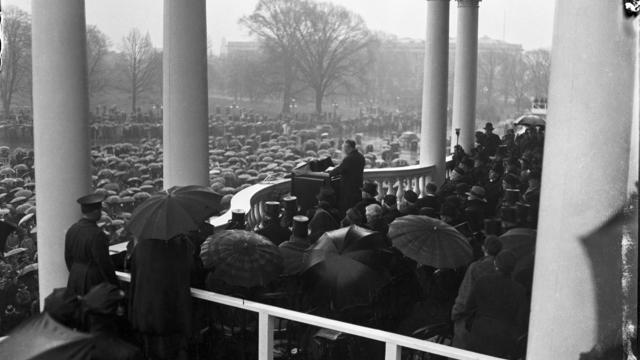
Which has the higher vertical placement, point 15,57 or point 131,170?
point 15,57

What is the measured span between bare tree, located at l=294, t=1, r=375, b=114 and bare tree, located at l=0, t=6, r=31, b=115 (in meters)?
47.3

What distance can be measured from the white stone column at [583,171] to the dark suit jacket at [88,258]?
553 centimetres

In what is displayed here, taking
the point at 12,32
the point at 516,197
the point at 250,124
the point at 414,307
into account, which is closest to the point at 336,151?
the point at 250,124

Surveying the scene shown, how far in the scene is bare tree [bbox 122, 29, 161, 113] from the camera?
6150cm

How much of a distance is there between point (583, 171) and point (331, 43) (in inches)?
3599

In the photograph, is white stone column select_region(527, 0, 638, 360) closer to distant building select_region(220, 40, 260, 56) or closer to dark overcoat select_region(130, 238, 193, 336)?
dark overcoat select_region(130, 238, 193, 336)

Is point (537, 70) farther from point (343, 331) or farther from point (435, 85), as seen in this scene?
point (343, 331)

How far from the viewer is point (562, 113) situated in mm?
5422

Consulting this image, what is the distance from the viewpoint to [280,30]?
305 feet

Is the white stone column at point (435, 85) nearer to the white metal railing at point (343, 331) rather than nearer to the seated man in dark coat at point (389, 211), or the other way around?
the seated man in dark coat at point (389, 211)

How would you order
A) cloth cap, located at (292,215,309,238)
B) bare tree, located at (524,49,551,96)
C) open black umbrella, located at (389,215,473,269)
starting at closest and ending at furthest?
open black umbrella, located at (389,215,473,269)
cloth cap, located at (292,215,309,238)
bare tree, located at (524,49,551,96)

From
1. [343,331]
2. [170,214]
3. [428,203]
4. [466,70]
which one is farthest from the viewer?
[466,70]

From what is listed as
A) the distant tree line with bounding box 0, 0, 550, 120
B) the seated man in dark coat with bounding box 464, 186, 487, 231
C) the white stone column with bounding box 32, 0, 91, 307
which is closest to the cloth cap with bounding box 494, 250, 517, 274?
the seated man in dark coat with bounding box 464, 186, 487, 231

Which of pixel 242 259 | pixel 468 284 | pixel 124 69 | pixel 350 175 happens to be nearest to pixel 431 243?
pixel 468 284
